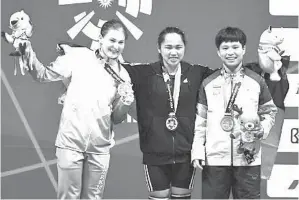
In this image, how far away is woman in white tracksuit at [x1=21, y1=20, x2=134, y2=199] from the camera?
2.91m

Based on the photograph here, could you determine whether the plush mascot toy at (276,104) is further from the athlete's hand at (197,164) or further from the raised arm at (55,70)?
the raised arm at (55,70)

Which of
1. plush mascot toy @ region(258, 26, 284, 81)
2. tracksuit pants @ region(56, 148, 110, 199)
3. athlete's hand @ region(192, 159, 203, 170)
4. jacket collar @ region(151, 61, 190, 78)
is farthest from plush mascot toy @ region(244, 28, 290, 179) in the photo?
tracksuit pants @ region(56, 148, 110, 199)

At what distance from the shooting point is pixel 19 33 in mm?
2904

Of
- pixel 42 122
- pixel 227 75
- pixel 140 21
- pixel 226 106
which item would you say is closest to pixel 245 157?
pixel 226 106

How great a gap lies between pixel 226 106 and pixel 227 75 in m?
0.20

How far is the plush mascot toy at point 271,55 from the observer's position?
304 centimetres

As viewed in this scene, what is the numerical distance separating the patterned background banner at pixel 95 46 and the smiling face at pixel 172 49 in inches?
9.8

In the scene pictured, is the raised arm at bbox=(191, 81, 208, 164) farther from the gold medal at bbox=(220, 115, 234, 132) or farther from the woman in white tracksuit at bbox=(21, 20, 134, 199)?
the woman in white tracksuit at bbox=(21, 20, 134, 199)

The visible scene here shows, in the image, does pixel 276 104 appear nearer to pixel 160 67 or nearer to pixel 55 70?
pixel 160 67

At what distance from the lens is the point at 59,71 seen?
118 inches

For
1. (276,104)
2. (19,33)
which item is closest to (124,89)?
A: (19,33)

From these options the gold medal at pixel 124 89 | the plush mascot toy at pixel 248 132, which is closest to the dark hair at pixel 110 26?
the gold medal at pixel 124 89

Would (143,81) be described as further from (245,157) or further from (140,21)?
(245,157)

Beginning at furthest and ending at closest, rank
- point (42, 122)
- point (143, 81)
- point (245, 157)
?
point (42, 122) → point (143, 81) → point (245, 157)
